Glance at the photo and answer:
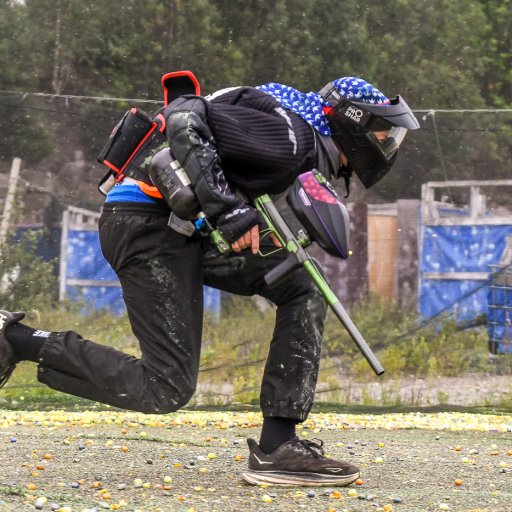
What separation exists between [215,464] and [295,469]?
2.34ft

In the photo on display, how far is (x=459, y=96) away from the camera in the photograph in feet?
64.3

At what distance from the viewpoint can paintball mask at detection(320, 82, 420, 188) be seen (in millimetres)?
5332

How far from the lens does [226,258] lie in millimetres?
5297

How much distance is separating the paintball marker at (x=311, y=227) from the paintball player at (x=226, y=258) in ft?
0.34

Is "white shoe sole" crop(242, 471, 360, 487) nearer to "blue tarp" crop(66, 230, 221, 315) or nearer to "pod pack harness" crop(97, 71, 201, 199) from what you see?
"pod pack harness" crop(97, 71, 201, 199)

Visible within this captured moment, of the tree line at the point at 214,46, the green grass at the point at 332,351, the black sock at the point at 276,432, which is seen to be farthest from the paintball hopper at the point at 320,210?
the tree line at the point at 214,46

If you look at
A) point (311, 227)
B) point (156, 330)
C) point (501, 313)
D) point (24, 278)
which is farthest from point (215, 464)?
point (501, 313)

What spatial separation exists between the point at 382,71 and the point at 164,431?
11.2 meters

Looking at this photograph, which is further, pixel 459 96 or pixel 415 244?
pixel 459 96

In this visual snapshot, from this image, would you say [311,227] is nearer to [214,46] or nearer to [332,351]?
[332,351]

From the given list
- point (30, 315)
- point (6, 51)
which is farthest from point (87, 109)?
point (6, 51)

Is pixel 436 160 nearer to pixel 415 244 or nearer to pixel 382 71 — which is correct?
pixel 415 244

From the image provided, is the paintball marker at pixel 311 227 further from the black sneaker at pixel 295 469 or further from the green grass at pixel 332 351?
the green grass at pixel 332 351

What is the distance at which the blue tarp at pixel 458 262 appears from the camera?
10.3 m
